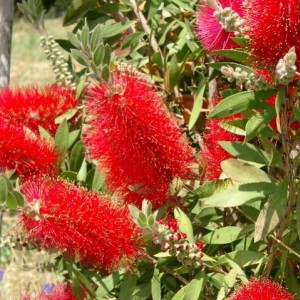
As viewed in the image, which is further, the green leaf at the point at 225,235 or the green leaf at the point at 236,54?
the green leaf at the point at 225,235

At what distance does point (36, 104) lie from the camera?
132cm

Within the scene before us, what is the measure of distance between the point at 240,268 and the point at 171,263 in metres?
0.15

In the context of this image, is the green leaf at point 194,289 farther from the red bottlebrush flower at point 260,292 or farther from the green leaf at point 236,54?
the green leaf at point 236,54

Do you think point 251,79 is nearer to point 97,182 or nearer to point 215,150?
point 215,150

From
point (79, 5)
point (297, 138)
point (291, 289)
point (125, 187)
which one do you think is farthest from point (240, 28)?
point (79, 5)

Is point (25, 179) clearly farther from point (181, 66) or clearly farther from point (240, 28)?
point (240, 28)

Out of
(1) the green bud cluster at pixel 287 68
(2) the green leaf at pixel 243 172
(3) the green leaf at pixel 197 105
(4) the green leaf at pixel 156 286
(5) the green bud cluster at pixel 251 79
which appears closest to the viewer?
(1) the green bud cluster at pixel 287 68

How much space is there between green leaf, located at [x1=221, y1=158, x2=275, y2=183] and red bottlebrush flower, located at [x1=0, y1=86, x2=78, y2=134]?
0.40 metres

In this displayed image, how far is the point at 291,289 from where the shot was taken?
118 centimetres

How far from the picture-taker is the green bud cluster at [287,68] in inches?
32.4

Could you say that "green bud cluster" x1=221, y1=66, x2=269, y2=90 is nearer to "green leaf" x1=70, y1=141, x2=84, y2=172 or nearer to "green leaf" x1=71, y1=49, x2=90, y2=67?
"green leaf" x1=71, y1=49, x2=90, y2=67

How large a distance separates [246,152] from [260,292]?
0.19 meters

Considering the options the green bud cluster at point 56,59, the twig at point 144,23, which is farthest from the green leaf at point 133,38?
the green bud cluster at point 56,59

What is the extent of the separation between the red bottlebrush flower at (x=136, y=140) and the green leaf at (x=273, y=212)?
182 millimetres
